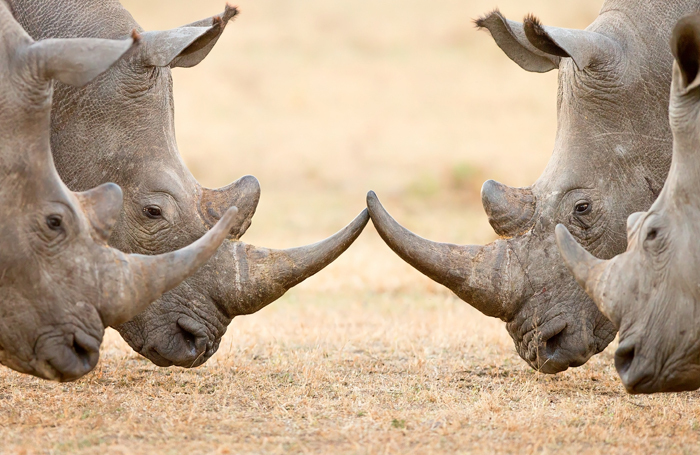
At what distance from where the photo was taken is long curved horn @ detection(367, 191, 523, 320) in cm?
591

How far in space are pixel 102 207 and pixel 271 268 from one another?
3.75 feet

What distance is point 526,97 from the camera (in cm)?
2548

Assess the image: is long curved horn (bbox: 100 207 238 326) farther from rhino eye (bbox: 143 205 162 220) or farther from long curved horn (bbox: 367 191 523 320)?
long curved horn (bbox: 367 191 523 320)

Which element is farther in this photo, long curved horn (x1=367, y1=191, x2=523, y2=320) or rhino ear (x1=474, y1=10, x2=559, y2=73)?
rhino ear (x1=474, y1=10, x2=559, y2=73)

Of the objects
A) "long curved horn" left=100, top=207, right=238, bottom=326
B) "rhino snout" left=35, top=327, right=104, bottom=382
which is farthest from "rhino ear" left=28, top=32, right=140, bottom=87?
"rhino snout" left=35, top=327, right=104, bottom=382

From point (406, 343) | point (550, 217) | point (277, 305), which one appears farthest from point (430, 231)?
point (550, 217)

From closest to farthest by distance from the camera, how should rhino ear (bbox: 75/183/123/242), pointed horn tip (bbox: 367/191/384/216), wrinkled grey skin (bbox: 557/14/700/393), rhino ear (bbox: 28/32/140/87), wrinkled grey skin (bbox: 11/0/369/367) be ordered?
1. wrinkled grey skin (bbox: 557/14/700/393)
2. rhino ear (bbox: 28/32/140/87)
3. rhino ear (bbox: 75/183/123/242)
4. wrinkled grey skin (bbox: 11/0/369/367)
5. pointed horn tip (bbox: 367/191/384/216)

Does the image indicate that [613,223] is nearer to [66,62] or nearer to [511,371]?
[511,371]

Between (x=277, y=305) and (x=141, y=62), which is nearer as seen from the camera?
(x=141, y=62)

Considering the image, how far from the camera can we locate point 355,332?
7742 mm

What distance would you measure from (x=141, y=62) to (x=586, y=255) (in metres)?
2.84

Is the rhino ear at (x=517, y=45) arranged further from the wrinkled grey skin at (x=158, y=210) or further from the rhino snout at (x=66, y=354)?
the rhino snout at (x=66, y=354)

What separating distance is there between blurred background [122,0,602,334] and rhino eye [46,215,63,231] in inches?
191

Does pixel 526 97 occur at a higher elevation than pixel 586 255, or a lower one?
lower
